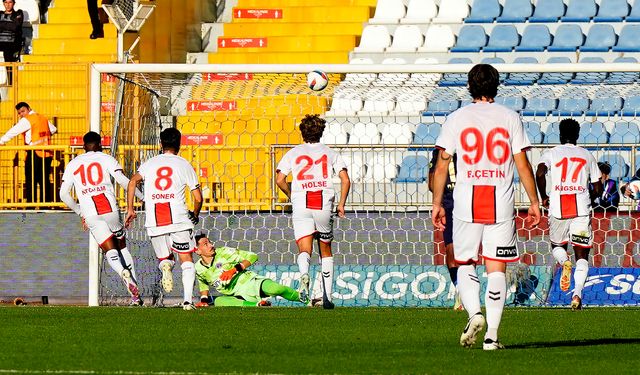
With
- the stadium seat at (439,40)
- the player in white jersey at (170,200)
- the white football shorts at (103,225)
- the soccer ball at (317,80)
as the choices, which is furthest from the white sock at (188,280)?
the stadium seat at (439,40)

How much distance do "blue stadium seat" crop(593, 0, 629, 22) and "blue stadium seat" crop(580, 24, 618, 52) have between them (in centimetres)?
54

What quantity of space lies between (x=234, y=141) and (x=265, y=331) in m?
10.6

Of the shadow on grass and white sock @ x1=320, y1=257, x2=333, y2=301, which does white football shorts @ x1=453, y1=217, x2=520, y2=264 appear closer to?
the shadow on grass

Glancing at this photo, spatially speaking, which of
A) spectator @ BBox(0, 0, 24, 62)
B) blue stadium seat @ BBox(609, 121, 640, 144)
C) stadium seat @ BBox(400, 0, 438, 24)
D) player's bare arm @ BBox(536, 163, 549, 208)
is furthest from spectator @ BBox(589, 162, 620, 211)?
spectator @ BBox(0, 0, 24, 62)

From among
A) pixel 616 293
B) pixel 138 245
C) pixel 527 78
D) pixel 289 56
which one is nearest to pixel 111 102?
pixel 138 245

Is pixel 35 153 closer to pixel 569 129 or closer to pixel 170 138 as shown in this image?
pixel 170 138

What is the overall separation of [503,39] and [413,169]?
660 centimetres

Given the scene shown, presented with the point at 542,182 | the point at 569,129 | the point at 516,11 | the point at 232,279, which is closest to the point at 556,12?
the point at 516,11

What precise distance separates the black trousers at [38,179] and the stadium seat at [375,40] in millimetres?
7812

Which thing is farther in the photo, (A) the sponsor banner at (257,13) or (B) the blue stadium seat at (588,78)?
(A) the sponsor banner at (257,13)

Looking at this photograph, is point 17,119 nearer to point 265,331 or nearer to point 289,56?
point 289,56

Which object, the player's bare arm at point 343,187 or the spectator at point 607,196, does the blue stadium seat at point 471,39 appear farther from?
the player's bare arm at point 343,187

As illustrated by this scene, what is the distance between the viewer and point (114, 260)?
14984mm

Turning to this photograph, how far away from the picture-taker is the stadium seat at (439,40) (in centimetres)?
2421
